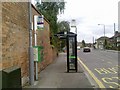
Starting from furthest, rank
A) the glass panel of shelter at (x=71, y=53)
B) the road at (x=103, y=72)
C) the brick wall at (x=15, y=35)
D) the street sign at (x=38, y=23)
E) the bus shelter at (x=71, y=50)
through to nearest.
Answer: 1. the glass panel of shelter at (x=71, y=53)
2. the bus shelter at (x=71, y=50)
3. the street sign at (x=38, y=23)
4. the road at (x=103, y=72)
5. the brick wall at (x=15, y=35)

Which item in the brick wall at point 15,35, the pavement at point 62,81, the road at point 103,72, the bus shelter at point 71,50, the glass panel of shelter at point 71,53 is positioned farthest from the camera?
the glass panel of shelter at point 71,53

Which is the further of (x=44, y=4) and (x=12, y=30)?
(x=44, y=4)

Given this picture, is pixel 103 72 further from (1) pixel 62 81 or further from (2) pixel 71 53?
(1) pixel 62 81

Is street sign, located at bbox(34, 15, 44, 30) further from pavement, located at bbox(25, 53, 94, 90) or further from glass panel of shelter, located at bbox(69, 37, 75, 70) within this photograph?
glass panel of shelter, located at bbox(69, 37, 75, 70)

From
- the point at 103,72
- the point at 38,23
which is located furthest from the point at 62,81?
the point at 103,72

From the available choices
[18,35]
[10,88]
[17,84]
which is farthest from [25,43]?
[10,88]

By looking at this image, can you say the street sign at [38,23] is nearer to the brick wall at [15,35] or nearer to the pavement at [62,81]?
the brick wall at [15,35]

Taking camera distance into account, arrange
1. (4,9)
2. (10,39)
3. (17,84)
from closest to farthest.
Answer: (17,84)
(4,9)
(10,39)

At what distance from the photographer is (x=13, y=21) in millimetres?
9781

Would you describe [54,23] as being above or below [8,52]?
above

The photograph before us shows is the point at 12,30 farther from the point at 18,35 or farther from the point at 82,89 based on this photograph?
the point at 82,89

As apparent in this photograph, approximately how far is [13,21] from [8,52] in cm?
129

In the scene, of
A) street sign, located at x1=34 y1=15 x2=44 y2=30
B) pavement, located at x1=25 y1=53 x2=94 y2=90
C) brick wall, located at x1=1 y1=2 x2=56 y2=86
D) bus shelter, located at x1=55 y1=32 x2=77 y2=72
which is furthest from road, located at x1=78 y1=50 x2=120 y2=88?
street sign, located at x1=34 y1=15 x2=44 y2=30

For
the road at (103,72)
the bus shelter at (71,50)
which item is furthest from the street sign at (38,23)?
the bus shelter at (71,50)
